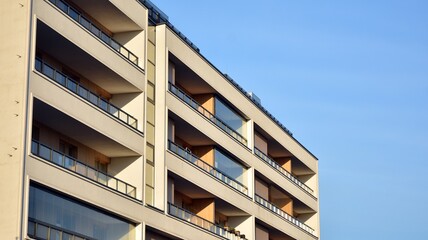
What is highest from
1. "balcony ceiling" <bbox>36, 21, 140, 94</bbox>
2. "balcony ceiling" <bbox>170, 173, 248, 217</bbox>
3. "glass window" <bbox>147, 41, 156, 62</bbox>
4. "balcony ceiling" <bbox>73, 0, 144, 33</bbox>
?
"balcony ceiling" <bbox>73, 0, 144, 33</bbox>

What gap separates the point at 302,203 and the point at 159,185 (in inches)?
1195

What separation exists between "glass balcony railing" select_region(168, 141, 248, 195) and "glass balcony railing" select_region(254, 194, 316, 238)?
277cm

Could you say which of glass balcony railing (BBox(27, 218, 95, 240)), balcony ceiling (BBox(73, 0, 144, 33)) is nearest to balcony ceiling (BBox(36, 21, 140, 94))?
balcony ceiling (BBox(73, 0, 144, 33))

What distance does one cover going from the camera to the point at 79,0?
1810 inches

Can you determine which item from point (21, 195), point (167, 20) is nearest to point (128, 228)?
point (21, 195)

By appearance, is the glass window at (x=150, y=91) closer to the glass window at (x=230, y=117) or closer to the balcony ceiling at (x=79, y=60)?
the balcony ceiling at (x=79, y=60)

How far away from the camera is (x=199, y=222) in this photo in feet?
184

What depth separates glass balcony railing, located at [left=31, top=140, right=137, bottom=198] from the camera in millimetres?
38781

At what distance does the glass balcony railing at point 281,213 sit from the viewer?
67.5 m

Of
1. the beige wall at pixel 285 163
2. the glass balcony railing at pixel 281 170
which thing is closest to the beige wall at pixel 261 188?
the glass balcony railing at pixel 281 170

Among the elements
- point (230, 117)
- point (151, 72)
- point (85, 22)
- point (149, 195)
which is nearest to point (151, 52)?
point (151, 72)

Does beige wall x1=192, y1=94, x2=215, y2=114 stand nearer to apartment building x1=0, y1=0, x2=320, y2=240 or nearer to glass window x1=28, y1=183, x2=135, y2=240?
apartment building x1=0, y1=0, x2=320, y2=240

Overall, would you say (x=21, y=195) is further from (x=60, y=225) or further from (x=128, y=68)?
(x=128, y=68)

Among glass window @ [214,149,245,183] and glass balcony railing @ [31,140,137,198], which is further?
glass window @ [214,149,245,183]
